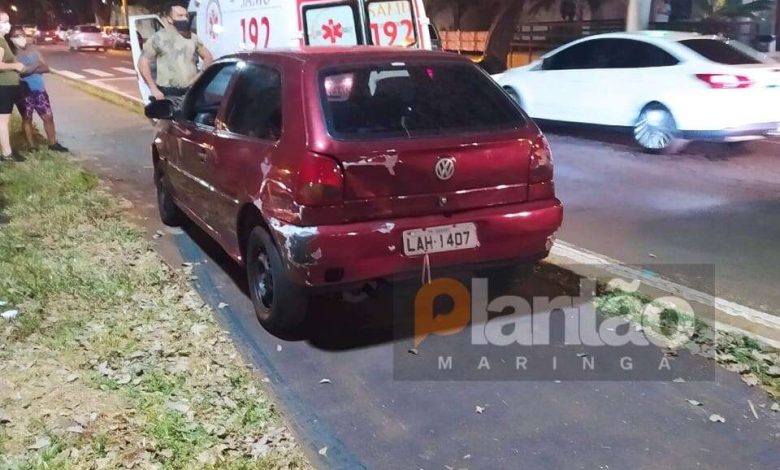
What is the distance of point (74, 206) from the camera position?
24.0 ft

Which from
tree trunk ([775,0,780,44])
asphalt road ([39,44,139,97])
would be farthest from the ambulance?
tree trunk ([775,0,780,44])

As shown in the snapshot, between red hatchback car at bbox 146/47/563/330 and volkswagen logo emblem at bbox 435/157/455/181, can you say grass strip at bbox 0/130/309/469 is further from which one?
volkswagen logo emblem at bbox 435/157/455/181

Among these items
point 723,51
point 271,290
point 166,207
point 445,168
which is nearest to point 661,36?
point 723,51

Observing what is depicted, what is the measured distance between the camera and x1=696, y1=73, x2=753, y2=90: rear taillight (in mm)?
9117

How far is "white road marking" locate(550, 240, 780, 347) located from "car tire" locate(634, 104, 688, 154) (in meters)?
4.41

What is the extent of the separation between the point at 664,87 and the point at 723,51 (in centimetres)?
93

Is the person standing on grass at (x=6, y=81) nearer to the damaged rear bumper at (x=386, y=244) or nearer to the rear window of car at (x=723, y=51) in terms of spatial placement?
the damaged rear bumper at (x=386, y=244)

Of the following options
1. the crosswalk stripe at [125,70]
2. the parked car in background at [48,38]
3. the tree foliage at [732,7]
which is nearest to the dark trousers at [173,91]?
the tree foliage at [732,7]

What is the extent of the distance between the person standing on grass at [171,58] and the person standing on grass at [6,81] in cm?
165

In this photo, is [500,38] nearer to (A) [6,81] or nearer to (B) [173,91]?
(B) [173,91]

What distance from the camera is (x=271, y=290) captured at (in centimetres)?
452

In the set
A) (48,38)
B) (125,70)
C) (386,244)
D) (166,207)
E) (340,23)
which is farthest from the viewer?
(48,38)

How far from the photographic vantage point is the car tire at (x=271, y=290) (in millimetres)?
4264

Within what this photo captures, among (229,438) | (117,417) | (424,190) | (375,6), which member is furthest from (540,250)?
(375,6)
